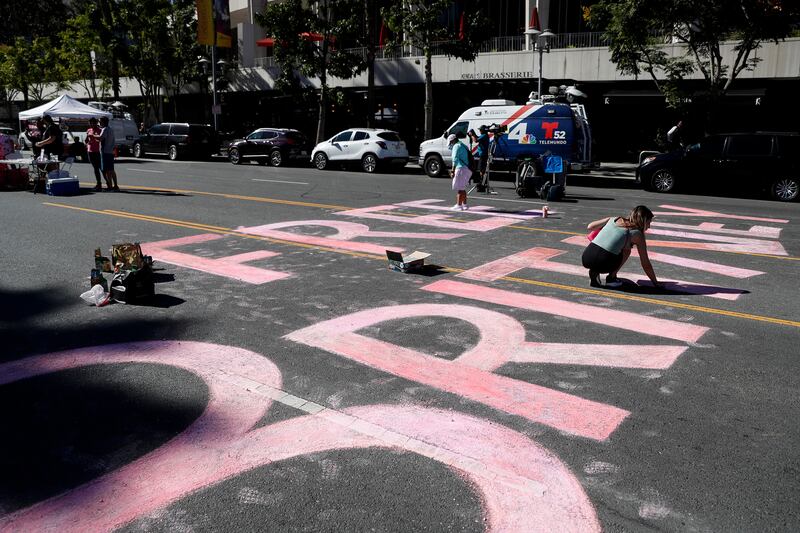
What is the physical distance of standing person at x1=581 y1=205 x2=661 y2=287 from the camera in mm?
7359

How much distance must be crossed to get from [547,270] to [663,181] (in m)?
11.5

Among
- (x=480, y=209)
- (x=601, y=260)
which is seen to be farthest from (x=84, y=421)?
(x=480, y=209)

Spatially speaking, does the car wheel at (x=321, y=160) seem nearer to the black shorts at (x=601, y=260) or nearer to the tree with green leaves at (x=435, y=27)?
the tree with green leaves at (x=435, y=27)

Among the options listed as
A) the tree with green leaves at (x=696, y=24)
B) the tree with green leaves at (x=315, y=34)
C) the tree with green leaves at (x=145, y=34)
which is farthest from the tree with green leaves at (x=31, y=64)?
the tree with green leaves at (x=696, y=24)

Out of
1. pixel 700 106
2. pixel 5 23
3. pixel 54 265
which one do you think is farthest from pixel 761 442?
pixel 5 23

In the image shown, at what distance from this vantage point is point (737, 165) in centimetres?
1700

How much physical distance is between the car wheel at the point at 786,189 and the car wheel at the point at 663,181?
2517mm

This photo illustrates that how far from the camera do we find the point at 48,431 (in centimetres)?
420

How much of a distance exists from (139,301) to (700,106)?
24.0 metres

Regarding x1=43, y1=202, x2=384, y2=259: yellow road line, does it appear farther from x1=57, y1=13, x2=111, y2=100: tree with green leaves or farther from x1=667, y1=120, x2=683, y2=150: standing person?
x1=57, y1=13, x2=111, y2=100: tree with green leaves

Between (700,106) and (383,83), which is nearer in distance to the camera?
(700,106)

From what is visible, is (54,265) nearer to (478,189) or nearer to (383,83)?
(478,189)

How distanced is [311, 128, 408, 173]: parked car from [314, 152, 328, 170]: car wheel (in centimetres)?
7

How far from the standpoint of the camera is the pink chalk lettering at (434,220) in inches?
468
